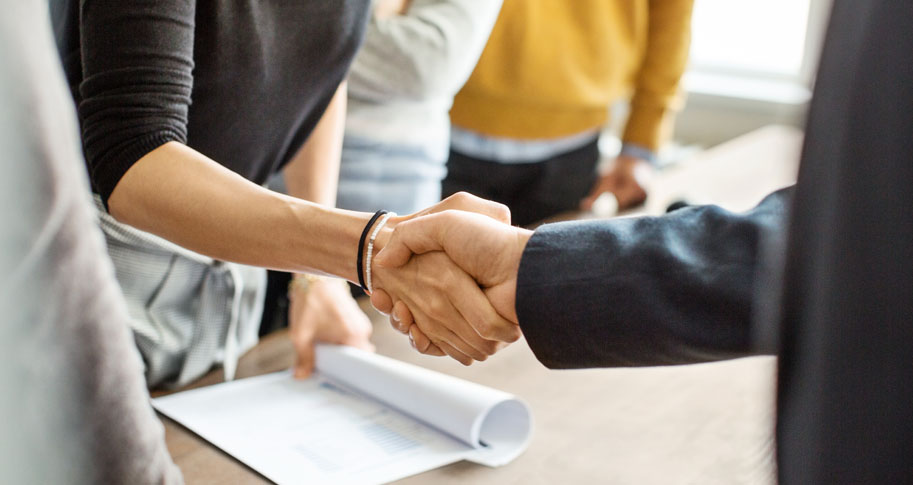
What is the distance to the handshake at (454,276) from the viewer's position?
2.76ft

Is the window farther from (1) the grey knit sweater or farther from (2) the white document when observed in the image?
(1) the grey knit sweater

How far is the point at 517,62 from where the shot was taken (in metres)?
1.63

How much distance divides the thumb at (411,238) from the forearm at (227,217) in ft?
0.13

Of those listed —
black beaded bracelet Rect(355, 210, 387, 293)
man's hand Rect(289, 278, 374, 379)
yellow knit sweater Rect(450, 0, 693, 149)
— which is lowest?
man's hand Rect(289, 278, 374, 379)

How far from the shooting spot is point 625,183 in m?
1.81

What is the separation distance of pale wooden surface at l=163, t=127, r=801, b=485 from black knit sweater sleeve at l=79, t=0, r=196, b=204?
0.30 meters

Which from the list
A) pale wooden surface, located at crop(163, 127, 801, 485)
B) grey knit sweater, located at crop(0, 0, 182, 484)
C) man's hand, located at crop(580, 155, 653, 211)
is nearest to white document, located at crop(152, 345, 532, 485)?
pale wooden surface, located at crop(163, 127, 801, 485)

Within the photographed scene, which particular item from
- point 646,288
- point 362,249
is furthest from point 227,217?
point 646,288

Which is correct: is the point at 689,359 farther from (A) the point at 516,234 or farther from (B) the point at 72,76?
(B) the point at 72,76

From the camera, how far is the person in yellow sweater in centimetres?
163

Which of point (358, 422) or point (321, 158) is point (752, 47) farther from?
point (358, 422)

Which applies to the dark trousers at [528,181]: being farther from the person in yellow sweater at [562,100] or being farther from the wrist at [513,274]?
the wrist at [513,274]

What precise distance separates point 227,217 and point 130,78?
0.16 m

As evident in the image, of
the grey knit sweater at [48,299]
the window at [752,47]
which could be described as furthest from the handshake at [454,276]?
the window at [752,47]
